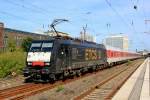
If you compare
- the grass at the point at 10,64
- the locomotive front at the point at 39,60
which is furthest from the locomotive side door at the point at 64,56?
the grass at the point at 10,64

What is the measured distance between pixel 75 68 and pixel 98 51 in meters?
10.7

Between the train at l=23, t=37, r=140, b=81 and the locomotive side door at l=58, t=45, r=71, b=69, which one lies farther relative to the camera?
the locomotive side door at l=58, t=45, r=71, b=69

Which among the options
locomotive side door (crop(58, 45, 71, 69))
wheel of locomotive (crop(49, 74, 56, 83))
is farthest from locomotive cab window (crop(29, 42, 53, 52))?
wheel of locomotive (crop(49, 74, 56, 83))

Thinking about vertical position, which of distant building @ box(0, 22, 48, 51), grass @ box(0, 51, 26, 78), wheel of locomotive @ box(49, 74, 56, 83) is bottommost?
wheel of locomotive @ box(49, 74, 56, 83)

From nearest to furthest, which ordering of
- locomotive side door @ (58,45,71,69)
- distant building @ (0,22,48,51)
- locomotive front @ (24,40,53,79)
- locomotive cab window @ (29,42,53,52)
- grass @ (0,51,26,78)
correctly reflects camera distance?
locomotive front @ (24,40,53,79) < locomotive cab window @ (29,42,53,52) < locomotive side door @ (58,45,71,69) < grass @ (0,51,26,78) < distant building @ (0,22,48,51)

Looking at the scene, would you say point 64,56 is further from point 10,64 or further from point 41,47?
point 10,64

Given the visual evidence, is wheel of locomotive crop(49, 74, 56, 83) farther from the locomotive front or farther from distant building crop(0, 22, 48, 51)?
distant building crop(0, 22, 48, 51)

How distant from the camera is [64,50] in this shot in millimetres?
21594

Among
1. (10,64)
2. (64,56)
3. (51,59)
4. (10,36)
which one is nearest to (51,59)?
(51,59)

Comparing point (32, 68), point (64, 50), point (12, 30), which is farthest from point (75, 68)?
point (12, 30)

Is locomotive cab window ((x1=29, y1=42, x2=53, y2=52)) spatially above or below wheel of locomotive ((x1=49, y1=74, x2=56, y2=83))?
above

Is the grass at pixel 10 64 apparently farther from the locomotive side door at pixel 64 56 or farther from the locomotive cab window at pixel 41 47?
the locomotive side door at pixel 64 56

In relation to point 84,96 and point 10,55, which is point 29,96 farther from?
point 10,55

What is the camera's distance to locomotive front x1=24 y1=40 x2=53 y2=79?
790 inches
